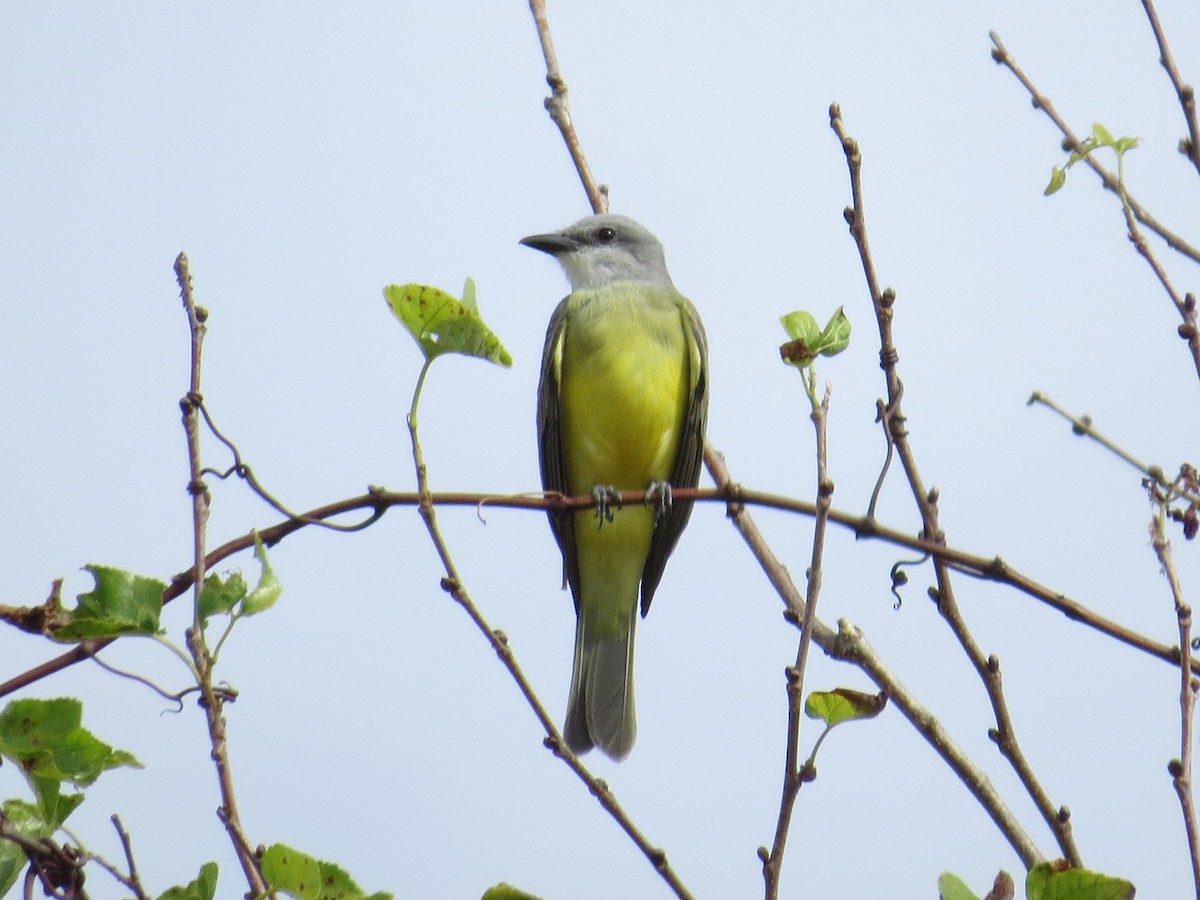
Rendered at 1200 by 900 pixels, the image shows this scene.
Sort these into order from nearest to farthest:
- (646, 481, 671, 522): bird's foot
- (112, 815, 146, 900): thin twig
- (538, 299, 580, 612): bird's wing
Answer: (112, 815, 146, 900): thin twig < (646, 481, 671, 522): bird's foot < (538, 299, 580, 612): bird's wing

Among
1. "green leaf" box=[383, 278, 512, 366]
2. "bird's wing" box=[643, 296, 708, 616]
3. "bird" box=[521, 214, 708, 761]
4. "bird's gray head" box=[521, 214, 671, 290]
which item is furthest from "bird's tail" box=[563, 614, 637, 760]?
"green leaf" box=[383, 278, 512, 366]

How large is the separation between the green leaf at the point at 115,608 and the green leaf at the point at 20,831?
262mm

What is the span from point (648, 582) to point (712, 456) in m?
2.19

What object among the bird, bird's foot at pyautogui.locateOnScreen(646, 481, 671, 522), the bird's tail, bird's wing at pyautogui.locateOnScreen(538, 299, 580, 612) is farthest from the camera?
bird's wing at pyautogui.locateOnScreen(538, 299, 580, 612)

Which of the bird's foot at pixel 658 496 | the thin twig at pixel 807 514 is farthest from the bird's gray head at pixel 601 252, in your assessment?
the thin twig at pixel 807 514

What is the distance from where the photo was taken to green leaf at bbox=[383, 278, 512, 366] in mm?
2775

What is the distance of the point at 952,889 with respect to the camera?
2.24m

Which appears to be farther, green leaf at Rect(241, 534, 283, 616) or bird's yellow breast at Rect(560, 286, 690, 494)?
bird's yellow breast at Rect(560, 286, 690, 494)

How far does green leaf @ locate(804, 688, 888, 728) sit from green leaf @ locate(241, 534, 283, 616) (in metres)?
0.97

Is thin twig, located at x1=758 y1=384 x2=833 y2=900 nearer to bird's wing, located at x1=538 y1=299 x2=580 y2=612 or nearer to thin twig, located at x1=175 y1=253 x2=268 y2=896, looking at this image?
thin twig, located at x1=175 y1=253 x2=268 y2=896

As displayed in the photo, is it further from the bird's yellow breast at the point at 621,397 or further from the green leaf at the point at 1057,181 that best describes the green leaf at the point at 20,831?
the bird's yellow breast at the point at 621,397

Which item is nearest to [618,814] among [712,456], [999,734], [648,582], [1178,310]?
[999,734]

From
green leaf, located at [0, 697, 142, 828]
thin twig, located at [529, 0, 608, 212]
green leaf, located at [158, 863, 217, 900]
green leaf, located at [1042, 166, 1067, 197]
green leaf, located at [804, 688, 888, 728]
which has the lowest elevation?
green leaf, located at [158, 863, 217, 900]

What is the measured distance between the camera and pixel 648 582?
6.36 meters
